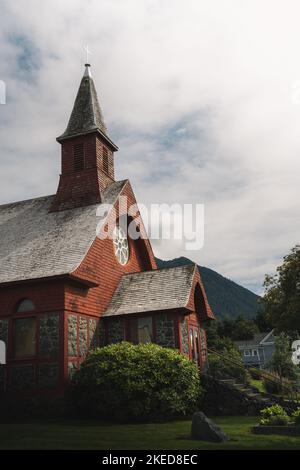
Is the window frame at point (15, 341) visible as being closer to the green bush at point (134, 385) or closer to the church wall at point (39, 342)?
the church wall at point (39, 342)

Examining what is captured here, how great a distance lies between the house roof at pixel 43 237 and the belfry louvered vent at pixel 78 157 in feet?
6.67

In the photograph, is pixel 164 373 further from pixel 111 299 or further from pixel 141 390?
pixel 111 299

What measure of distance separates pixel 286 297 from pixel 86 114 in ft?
50.7

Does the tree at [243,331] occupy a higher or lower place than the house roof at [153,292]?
lower

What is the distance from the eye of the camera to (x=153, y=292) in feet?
69.1

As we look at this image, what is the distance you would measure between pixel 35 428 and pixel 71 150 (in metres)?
15.8

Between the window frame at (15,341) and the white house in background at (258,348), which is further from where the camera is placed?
the white house in background at (258,348)

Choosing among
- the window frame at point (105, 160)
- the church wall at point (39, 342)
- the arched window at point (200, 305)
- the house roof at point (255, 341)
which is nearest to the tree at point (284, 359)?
the arched window at point (200, 305)

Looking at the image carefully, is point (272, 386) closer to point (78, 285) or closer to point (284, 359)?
point (78, 285)

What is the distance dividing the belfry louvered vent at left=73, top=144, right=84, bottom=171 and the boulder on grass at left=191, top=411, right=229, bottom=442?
16437mm

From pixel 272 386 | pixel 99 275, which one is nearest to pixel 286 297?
pixel 272 386

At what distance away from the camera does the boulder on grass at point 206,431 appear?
11.7 m

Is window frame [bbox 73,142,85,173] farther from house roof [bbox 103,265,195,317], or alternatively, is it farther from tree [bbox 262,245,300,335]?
tree [bbox 262,245,300,335]

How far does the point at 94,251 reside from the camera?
67.9 feet
